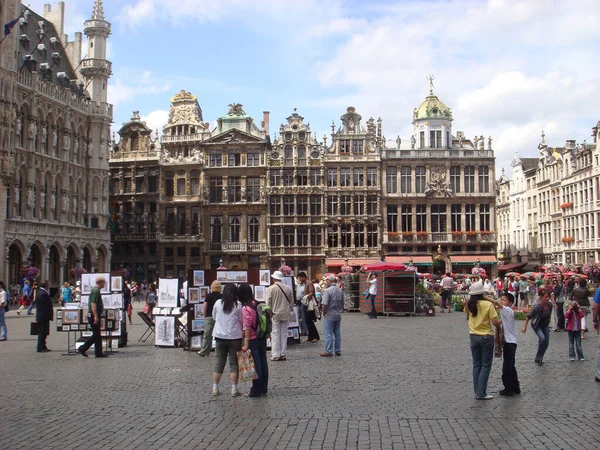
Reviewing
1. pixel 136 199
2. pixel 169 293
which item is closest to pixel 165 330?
pixel 169 293

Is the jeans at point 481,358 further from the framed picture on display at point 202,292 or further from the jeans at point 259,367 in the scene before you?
the framed picture on display at point 202,292

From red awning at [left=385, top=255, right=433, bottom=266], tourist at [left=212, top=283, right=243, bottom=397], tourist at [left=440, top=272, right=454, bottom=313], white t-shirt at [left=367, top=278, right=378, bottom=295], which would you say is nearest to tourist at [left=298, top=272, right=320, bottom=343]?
tourist at [left=212, top=283, right=243, bottom=397]

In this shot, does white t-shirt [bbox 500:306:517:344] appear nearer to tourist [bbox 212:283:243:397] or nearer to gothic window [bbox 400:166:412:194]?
tourist [bbox 212:283:243:397]

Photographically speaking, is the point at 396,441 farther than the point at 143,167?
No

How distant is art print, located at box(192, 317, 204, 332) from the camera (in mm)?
16672

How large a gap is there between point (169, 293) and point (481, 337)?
9.22 m

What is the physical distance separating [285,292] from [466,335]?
741 cm

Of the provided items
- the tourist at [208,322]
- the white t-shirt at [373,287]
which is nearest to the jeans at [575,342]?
the tourist at [208,322]

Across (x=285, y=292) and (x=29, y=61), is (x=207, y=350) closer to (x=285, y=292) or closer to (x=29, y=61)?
(x=285, y=292)

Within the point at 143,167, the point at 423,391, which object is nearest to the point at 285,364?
the point at 423,391

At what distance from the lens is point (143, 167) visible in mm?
62375

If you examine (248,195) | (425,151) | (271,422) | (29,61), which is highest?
(29,61)

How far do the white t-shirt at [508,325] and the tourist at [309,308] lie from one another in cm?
830

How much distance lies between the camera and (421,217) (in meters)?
60.0
